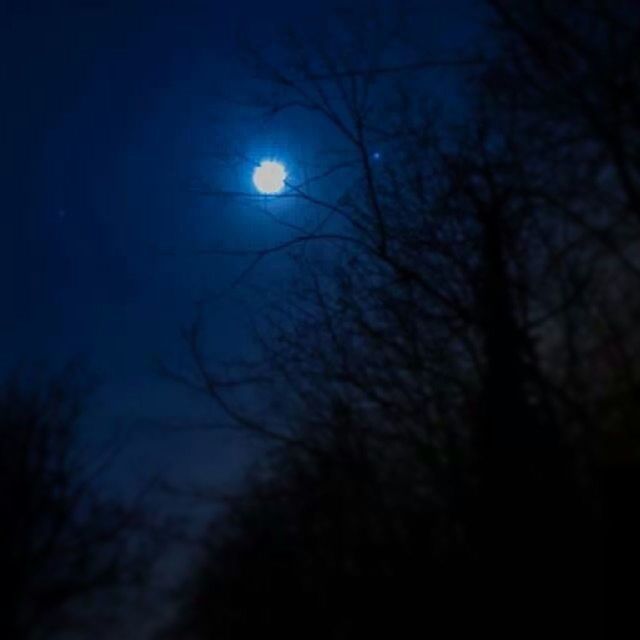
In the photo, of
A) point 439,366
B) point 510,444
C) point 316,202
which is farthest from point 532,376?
point 316,202

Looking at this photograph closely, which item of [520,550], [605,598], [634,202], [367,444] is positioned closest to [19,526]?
[367,444]

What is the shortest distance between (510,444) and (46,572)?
1399 cm

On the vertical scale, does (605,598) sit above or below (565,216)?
below

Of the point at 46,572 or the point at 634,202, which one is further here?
the point at 46,572

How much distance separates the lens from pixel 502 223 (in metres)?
9.41

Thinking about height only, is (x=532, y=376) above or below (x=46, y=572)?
below

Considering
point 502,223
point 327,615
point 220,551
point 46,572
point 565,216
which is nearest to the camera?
point 565,216

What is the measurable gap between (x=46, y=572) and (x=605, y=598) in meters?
14.9

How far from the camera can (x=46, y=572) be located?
57.5 ft

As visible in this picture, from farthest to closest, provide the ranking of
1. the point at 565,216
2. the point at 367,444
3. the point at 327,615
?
the point at 327,615
the point at 367,444
the point at 565,216

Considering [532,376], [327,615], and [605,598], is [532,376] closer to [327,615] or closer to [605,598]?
[605,598]

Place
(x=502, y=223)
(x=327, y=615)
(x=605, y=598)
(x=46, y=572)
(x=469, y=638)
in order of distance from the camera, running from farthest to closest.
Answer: (x=46, y=572)
(x=327, y=615)
(x=502, y=223)
(x=469, y=638)
(x=605, y=598)

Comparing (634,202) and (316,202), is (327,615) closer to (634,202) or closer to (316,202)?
(316,202)

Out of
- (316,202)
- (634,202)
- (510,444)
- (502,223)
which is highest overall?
(316,202)
